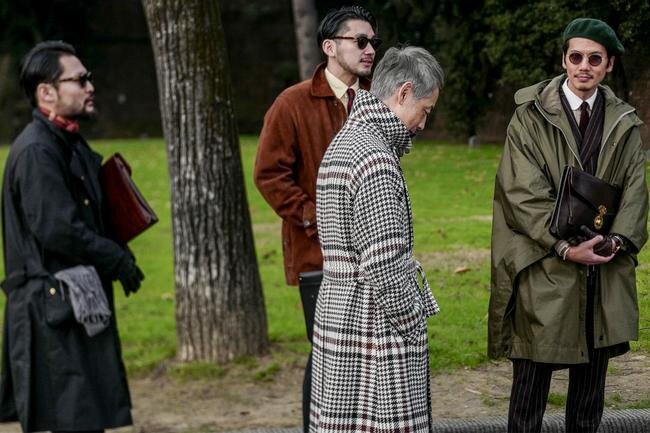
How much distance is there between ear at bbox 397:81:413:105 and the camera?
3530mm

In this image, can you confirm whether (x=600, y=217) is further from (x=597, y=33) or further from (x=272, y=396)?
(x=272, y=396)

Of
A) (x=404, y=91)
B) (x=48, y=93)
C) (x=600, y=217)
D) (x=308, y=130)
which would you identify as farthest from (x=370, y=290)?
(x=48, y=93)

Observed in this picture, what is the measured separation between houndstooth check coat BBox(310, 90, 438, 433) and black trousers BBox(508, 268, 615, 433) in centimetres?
72

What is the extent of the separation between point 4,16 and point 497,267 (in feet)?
87.4

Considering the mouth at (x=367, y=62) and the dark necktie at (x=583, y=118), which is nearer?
the dark necktie at (x=583, y=118)

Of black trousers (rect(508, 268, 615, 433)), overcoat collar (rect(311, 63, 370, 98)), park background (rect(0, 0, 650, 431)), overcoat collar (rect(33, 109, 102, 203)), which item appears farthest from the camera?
park background (rect(0, 0, 650, 431))

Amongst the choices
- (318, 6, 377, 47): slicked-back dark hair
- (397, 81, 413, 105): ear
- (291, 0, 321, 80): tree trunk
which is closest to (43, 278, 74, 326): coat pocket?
(318, 6, 377, 47): slicked-back dark hair

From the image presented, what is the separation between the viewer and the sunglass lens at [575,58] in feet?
13.3

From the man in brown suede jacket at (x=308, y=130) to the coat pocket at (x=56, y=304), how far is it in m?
0.99

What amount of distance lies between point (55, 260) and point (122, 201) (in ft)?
1.42

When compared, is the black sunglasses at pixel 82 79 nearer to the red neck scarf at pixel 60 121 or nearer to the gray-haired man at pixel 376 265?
the red neck scarf at pixel 60 121

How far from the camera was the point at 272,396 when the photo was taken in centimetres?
700

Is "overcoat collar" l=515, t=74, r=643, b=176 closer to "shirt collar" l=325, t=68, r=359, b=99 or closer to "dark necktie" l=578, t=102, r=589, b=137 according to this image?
"dark necktie" l=578, t=102, r=589, b=137

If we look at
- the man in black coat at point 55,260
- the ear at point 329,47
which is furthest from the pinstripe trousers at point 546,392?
the man in black coat at point 55,260
